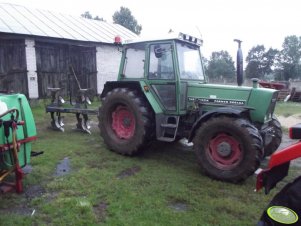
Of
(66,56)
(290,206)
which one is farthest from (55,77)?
(290,206)

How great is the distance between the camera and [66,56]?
43.9 feet

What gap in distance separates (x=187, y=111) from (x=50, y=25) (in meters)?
10.8

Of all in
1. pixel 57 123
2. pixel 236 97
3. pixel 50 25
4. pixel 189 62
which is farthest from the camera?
pixel 50 25

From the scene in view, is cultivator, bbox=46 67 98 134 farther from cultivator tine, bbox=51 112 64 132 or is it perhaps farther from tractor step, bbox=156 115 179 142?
tractor step, bbox=156 115 179 142

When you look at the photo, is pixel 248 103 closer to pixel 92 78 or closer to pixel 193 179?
pixel 193 179

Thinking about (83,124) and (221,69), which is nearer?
(83,124)

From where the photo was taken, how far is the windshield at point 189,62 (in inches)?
203

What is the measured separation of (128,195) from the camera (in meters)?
3.75

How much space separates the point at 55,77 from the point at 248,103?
10199 millimetres

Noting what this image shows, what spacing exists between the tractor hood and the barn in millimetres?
5786

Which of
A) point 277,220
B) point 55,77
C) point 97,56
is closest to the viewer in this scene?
point 277,220

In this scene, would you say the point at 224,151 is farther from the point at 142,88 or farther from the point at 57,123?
the point at 57,123

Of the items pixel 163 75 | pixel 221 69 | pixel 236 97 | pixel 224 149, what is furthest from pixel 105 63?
pixel 221 69

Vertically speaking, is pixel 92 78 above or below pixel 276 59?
below
